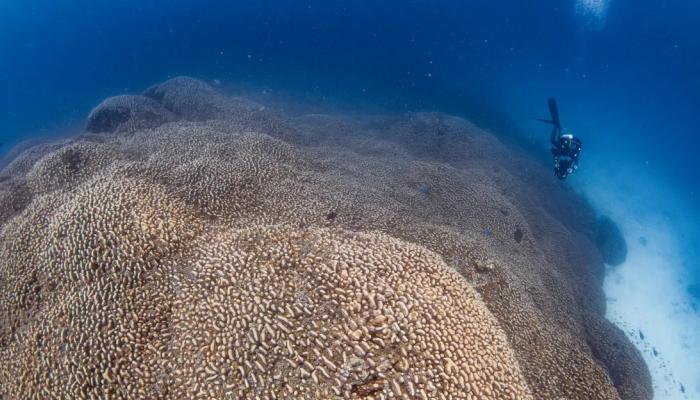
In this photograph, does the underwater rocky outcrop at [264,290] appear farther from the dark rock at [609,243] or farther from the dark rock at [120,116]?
the dark rock at [609,243]

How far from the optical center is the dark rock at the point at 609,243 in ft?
61.6

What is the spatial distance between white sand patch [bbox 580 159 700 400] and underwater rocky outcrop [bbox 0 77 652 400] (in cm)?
1050

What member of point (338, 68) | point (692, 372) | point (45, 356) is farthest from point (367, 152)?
point (338, 68)

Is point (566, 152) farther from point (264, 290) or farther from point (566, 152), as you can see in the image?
point (264, 290)

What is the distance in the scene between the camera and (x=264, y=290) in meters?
3.89

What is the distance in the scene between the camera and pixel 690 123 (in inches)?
2143

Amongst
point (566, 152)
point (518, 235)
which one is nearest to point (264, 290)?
point (518, 235)

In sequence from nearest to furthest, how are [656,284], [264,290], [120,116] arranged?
1. [264,290]
2. [120,116]
3. [656,284]

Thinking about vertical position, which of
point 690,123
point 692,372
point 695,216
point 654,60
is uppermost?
point 654,60

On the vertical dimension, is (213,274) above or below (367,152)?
above

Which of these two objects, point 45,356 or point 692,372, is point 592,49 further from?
point 45,356

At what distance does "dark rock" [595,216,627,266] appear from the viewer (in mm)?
18766

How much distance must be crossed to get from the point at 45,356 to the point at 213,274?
230cm

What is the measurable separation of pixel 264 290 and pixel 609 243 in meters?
21.6
